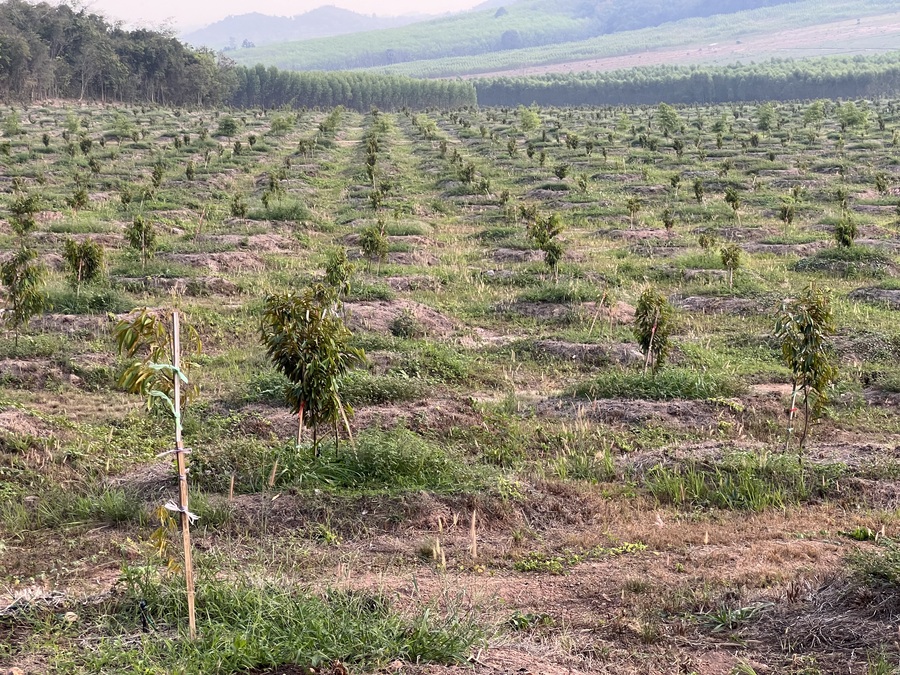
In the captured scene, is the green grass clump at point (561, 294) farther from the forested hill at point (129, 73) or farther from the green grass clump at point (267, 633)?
the forested hill at point (129, 73)

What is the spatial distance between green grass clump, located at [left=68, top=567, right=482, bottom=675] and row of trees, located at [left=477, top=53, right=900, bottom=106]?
104 metres

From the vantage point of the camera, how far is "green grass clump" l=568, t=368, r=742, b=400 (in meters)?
10.6

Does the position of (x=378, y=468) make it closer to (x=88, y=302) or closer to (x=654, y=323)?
(x=654, y=323)

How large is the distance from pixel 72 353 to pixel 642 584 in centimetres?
890

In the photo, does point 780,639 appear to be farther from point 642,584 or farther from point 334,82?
point 334,82

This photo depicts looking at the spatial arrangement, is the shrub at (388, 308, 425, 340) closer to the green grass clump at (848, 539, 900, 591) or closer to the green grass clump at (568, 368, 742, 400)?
the green grass clump at (568, 368, 742, 400)

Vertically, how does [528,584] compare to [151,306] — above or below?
below

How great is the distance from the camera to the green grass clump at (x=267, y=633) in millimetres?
4441

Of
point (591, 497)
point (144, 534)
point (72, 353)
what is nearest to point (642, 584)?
point (591, 497)

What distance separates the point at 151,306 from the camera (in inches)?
561

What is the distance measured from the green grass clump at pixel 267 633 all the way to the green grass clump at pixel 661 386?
19.6ft

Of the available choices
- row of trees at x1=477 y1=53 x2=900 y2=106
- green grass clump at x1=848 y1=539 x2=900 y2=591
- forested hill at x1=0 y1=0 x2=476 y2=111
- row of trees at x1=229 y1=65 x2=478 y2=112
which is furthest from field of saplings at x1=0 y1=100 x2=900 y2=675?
row of trees at x1=477 y1=53 x2=900 y2=106

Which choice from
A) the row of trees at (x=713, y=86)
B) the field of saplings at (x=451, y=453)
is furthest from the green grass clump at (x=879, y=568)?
the row of trees at (x=713, y=86)

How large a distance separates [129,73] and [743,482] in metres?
83.4
